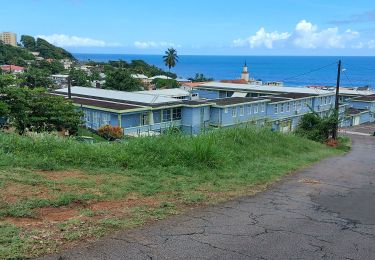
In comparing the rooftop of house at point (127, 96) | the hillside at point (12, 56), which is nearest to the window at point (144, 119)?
the rooftop of house at point (127, 96)

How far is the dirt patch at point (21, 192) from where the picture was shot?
5.83m

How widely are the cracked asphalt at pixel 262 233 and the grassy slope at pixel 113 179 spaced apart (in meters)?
0.37

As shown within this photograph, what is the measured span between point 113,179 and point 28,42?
174313mm

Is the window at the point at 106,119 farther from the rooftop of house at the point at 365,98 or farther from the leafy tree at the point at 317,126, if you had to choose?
the rooftop of house at the point at 365,98

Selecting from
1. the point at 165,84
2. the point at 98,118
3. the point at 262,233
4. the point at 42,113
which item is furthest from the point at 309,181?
the point at 165,84

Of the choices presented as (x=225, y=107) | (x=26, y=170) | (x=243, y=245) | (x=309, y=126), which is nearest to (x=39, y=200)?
(x=26, y=170)

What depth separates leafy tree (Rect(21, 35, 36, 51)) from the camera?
164425 millimetres

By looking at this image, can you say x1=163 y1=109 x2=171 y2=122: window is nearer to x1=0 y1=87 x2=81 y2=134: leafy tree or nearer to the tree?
x1=0 y1=87 x2=81 y2=134: leafy tree

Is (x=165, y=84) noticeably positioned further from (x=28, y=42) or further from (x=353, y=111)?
(x=28, y=42)

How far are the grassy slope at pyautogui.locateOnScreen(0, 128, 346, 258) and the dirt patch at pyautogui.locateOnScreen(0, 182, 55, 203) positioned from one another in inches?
0.5

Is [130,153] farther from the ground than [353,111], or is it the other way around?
[130,153]

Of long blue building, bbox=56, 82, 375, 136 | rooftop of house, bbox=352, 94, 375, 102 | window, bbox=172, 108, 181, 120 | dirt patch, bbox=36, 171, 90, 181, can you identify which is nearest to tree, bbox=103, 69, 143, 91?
long blue building, bbox=56, 82, 375, 136

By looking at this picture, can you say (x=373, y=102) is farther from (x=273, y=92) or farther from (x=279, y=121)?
(x=279, y=121)

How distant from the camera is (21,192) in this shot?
6.09m
